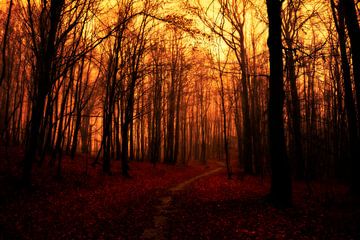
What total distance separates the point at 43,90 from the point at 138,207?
589cm

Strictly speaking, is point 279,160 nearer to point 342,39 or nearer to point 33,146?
point 342,39

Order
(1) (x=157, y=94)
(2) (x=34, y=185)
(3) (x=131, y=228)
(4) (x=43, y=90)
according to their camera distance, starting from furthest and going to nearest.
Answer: (1) (x=157, y=94) → (2) (x=34, y=185) → (4) (x=43, y=90) → (3) (x=131, y=228)

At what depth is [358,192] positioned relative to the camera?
9125 mm

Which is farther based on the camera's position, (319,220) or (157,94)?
(157,94)

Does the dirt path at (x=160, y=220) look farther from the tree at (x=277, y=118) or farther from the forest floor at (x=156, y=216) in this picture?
the tree at (x=277, y=118)

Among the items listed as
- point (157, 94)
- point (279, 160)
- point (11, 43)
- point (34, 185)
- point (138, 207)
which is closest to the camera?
point (279, 160)

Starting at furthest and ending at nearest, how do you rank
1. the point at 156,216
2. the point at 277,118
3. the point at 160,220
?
the point at 277,118
the point at 156,216
the point at 160,220

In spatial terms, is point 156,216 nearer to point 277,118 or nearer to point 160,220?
point 160,220

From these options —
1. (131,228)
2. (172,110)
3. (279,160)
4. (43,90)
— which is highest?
(172,110)

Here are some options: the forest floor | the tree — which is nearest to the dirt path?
the forest floor

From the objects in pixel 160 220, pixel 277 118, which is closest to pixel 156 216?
pixel 160 220

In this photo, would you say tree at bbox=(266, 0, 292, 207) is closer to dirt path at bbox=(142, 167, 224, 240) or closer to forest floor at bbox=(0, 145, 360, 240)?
forest floor at bbox=(0, 145, 360, 240)

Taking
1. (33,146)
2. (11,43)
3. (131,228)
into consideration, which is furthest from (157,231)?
(11,43)

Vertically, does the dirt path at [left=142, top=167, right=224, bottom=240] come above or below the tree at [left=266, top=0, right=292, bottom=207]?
below
